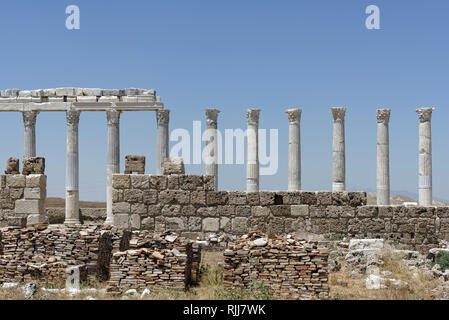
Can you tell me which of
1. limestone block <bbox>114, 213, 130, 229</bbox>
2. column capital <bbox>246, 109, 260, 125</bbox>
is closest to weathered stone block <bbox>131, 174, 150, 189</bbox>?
limestone block <bbox>114, 213, 130, 229</bbox>

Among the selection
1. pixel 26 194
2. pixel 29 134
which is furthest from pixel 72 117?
pixel 26 194

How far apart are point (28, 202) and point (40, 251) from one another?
6123 millimetres

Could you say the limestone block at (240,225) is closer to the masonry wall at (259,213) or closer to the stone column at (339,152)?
the masonry wall at (259,213)

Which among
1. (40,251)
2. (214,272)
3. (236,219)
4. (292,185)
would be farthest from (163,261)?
(292,185)

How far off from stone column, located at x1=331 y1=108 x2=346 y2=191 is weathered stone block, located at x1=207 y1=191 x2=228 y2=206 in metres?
13.0

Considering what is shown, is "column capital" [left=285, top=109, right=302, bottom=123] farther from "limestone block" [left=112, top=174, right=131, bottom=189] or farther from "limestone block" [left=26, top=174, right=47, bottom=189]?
"limestone block" [left=26, top=174, right=47, bottom=189]

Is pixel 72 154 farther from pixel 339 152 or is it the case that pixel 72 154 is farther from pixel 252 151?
pixel 339 152

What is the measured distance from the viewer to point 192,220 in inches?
711

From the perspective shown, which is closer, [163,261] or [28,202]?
[163,261]

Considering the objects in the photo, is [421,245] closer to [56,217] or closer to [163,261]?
[163,261]

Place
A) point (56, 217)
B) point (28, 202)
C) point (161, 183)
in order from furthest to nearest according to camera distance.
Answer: point (56, 217) → point (28, 202) → point (161, 183)

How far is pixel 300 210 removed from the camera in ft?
60.1

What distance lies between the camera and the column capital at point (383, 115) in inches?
1169
